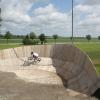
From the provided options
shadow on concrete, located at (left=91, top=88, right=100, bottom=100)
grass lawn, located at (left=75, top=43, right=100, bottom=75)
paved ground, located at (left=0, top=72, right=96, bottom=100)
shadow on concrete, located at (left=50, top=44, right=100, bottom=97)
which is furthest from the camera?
grass lawn, located at (left=75, top=43, right=100, bottom=75)

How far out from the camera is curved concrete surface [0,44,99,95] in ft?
55.7

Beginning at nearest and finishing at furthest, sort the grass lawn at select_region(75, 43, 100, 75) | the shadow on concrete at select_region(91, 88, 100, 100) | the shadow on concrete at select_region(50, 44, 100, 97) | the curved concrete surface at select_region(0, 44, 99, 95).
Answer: the shadow on concrete at select_region(91, 88, 100, 100) < the shadow on concrete at select_region(50, 44, 100, 97) < the curved concrete surface at select_region(0, 44, 99, 95) < the grass lawn at select_region(75, 43, 100, 75)

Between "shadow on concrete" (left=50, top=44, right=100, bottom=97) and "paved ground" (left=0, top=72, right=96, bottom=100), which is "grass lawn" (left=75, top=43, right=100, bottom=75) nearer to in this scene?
"shadow on concrete" (left=50, top=44, right=100, bottom=97)

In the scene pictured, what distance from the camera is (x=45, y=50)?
27938 mm

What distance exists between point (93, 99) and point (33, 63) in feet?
41.3

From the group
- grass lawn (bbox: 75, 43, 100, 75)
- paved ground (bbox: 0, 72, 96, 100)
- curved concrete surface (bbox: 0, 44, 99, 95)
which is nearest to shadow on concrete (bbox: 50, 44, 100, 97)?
curved concrete surface (bbox: 0, 44, 99, 95)

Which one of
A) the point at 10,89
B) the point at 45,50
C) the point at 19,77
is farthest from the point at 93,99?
the point at 45,50

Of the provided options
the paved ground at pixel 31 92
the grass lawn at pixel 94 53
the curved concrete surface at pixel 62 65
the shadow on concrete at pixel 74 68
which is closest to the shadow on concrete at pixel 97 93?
the shadow on concrete at pixel 74 68

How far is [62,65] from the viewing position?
25.1 m

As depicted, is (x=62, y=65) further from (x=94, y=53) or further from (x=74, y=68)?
(x=94, y=53)

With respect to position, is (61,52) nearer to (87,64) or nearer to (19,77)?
(19,77)

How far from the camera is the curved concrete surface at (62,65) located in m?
17.0

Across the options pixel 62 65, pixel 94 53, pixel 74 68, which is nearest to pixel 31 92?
pixel 74 68

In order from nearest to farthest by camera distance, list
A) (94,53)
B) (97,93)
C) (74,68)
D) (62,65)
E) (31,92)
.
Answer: (97,93), (31,92), (74,68), (62,65), (94,53)
